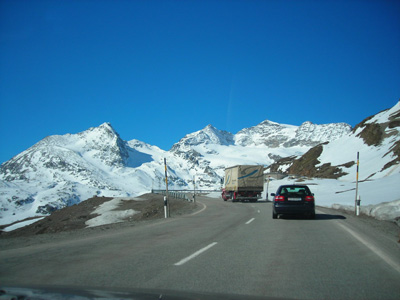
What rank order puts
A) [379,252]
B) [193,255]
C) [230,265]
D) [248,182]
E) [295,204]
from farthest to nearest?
[248,182] → [295,204] → [379,252] → [193,255] → [230,265]

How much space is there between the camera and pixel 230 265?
6.56 meters

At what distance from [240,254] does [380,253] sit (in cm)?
307

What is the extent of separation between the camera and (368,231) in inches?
450

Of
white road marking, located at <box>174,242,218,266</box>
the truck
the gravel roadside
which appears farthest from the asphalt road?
the truck

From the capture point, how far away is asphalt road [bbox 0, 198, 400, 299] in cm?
513

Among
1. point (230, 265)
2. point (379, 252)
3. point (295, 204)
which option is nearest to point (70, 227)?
point (295, 204)

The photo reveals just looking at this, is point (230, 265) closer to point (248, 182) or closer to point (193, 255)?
point (193, 255)

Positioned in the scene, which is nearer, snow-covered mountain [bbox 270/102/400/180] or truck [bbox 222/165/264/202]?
truck [bbox 222/165/264/202]

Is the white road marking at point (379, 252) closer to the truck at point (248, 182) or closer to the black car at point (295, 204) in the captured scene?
the black car at point (295, 204)

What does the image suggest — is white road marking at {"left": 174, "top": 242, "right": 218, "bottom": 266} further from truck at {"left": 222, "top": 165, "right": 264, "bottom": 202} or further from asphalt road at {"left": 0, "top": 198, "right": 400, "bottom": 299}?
truck at {"left": 222, "top": 165, "right": 264, "bottom": 202}

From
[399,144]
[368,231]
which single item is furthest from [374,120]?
[368,231]

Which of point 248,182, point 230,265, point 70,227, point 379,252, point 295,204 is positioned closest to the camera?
point 230,265

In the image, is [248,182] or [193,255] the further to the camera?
[248,182]

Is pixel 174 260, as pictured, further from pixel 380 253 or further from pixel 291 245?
pixel 380 253
